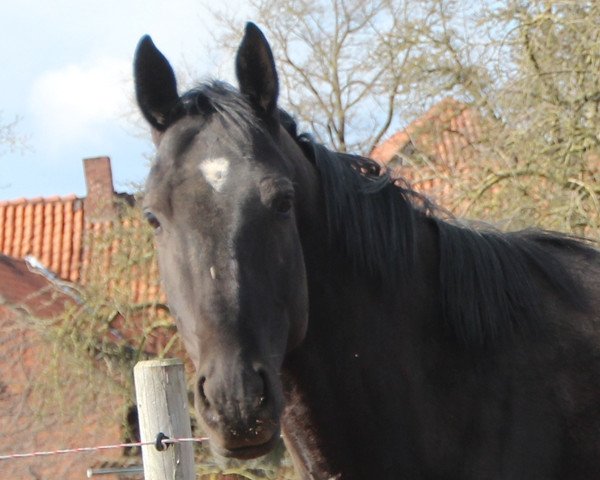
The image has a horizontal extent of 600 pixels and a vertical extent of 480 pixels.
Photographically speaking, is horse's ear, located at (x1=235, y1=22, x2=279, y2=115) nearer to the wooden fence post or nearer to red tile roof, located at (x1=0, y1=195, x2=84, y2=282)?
the wooden fence post

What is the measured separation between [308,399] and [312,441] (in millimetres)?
121

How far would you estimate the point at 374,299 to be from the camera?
2.87 m

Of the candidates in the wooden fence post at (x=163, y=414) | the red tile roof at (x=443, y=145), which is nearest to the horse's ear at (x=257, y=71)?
the wooden fence post at (x=163, y=414)

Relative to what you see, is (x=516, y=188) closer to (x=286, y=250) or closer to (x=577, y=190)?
(x=577, y=190)

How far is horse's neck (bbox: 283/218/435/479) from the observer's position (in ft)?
9.05

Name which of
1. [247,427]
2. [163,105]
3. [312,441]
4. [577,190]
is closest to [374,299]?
[312,441]

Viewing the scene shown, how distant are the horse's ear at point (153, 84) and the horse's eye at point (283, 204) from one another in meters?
0.48

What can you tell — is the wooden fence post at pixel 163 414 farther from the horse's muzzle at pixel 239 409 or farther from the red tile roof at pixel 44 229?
the red tile roof at pixel 44 229

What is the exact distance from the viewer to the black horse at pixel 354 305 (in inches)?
103

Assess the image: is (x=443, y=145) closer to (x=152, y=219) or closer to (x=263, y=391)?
(x=152, y=219)

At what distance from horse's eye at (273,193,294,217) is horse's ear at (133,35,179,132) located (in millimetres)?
481

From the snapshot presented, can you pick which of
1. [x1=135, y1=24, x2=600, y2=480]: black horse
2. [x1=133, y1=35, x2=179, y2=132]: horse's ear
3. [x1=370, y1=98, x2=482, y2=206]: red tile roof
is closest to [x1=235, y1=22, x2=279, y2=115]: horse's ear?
[x1=135, y1=24, x2=600, y2=480]: black horse

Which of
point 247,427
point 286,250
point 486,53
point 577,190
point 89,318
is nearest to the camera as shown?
point 247,427

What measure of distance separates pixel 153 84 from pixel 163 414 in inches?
51.6
